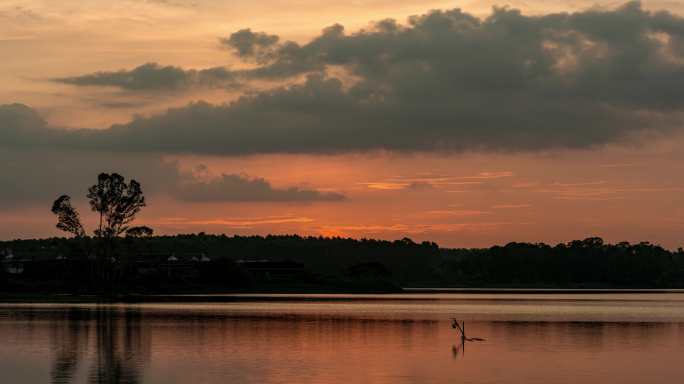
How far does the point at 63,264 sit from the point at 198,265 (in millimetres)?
23149

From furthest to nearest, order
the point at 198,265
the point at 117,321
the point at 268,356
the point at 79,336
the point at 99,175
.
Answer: the point at 198,265 < the point at 99,175 < the point at 117,321 < the point at 79,336 < the point at 268,356

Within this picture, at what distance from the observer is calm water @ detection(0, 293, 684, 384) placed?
45719mm

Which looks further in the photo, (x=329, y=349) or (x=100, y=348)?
(x=329, y=349)

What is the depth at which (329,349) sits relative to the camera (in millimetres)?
59094

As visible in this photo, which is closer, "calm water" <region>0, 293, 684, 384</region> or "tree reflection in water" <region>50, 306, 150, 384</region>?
"tree reflection in water" <region>50, 306, 150, 384</region>

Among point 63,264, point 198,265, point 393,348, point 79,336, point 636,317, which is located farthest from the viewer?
point 198,265

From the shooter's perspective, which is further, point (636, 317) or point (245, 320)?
point (636, 317)

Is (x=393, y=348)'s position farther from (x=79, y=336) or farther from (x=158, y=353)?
(x=79, y=336)

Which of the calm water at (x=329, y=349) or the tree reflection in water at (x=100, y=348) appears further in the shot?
the calm water at (x=329, y=349)

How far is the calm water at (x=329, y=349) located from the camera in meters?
45.7

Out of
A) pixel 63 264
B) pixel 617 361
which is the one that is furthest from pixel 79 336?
pixel 63 264

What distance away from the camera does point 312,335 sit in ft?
229

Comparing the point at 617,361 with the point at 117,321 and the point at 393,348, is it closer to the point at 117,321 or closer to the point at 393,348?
the point at 393,348

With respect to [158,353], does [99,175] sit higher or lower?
higher
